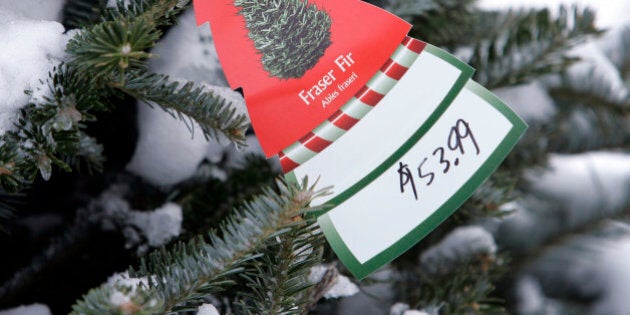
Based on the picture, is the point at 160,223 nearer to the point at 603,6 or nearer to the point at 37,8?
the point at 37,8

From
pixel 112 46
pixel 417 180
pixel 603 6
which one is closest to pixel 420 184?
pixel 417 180

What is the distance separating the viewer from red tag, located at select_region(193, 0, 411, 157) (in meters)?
0.40

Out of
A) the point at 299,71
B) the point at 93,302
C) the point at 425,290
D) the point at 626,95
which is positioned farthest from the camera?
the point at 626,95

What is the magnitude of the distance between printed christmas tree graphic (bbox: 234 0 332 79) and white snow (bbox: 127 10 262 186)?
0.26 ft

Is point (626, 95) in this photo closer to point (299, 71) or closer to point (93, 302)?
point (299, 71)

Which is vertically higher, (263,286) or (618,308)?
(263,286)

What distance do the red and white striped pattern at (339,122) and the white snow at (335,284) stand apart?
3.2 inches

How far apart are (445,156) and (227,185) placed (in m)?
0.19

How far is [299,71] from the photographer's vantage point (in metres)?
0.40

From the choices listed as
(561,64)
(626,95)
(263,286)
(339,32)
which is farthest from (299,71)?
(626,95)

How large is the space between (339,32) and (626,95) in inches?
15.2

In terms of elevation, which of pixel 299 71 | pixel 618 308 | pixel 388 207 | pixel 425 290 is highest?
pixel 299 71

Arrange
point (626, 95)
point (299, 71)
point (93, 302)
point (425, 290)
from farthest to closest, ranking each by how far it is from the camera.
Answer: point (626, 95) → point (425, 290) → point (299, 71) → point (93, 302)

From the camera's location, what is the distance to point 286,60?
404 millimetres
